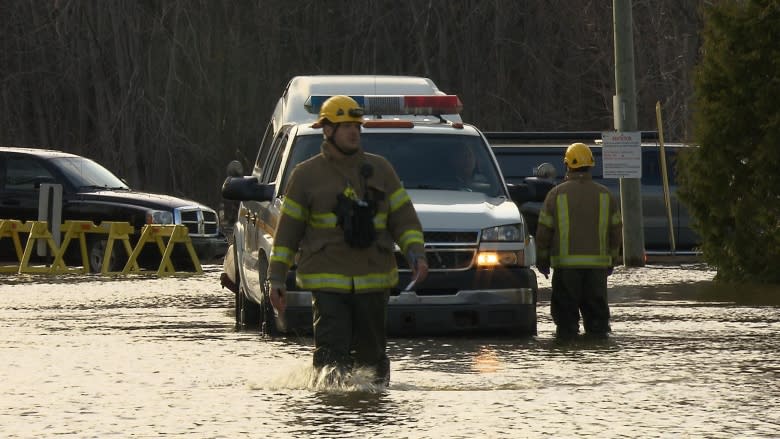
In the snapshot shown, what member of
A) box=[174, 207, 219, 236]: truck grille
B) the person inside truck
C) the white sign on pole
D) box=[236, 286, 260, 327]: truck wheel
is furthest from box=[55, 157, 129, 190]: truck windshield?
the person inside truck

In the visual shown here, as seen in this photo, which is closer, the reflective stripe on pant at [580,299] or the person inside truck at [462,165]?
the reflective stripe on pant at [580,299]

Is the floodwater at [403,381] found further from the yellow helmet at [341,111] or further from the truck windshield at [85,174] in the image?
the truck windshield at [85,174]

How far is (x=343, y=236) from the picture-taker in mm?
10195

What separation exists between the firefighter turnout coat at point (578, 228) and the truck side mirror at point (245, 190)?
80.7 inches

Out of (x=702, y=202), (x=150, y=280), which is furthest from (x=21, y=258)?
(x=702, y=202)

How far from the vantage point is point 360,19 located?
126ft

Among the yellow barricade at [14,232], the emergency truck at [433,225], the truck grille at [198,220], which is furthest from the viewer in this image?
the truck grille at [198,220]

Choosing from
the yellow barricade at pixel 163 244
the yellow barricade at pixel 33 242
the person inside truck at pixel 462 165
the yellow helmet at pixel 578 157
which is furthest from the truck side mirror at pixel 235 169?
the yellow barricade at pixel 33 242

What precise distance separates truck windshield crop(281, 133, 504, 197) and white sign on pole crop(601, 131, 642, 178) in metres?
7.80

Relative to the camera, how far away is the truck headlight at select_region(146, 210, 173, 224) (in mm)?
23344

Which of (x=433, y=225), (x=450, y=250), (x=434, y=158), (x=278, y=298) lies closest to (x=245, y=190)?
(x=433, y=225)

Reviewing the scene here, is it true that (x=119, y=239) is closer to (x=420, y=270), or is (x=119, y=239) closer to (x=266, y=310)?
(x=266, y=310)

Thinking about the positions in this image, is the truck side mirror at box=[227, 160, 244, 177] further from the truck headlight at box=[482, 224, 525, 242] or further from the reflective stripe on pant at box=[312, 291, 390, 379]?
the reflective stripe on pant at box=[312, 291, 390, 379]

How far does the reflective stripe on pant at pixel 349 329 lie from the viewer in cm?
1023
